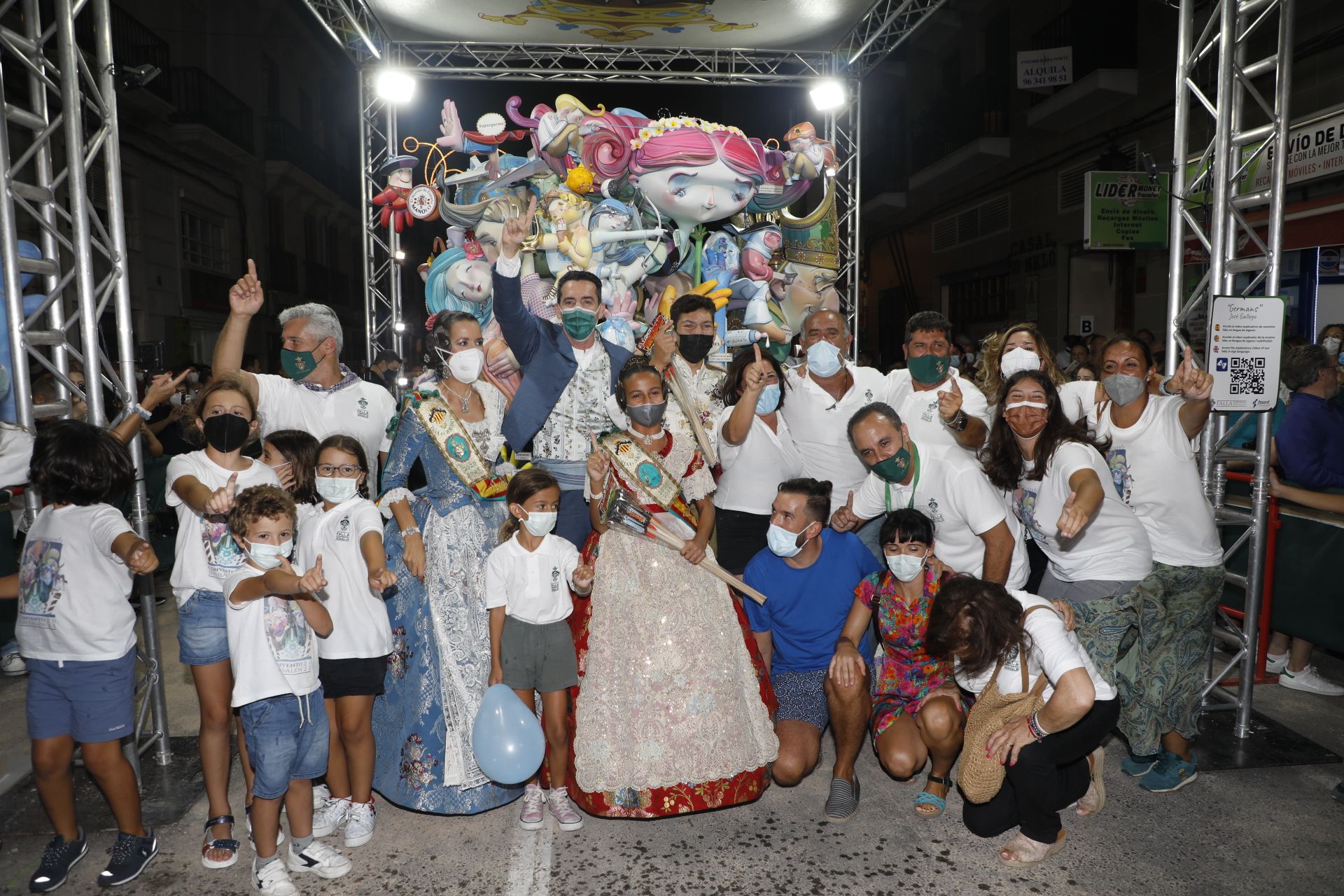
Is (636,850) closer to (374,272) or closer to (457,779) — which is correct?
(457,779)

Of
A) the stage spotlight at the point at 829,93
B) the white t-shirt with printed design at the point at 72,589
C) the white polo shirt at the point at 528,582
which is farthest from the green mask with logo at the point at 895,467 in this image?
the stage spotlight at the point at 829,93

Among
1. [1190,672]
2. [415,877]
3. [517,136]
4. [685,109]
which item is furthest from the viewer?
[685,109]

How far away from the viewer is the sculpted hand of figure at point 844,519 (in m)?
3.98

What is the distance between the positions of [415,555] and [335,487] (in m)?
0.41

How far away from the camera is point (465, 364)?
12.7 feet

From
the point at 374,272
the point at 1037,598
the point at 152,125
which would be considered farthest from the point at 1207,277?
the point at 152,125

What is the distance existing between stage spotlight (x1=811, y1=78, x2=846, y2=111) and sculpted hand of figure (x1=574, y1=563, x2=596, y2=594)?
736cm

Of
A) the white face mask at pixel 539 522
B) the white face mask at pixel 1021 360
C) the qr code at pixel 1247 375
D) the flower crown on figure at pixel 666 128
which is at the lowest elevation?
the white face mask at pixel 539 522

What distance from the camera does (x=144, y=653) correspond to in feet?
13.3

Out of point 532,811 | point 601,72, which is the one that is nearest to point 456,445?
point 532,811

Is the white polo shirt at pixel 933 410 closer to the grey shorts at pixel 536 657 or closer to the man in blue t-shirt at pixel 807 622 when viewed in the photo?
the man in blue t-shirt at pixel 807 622

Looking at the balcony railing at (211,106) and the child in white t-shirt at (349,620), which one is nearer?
the child in white t-shirt at (349,620)

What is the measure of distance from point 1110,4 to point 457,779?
1317cm

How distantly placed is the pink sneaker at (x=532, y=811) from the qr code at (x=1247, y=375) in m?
3.42
